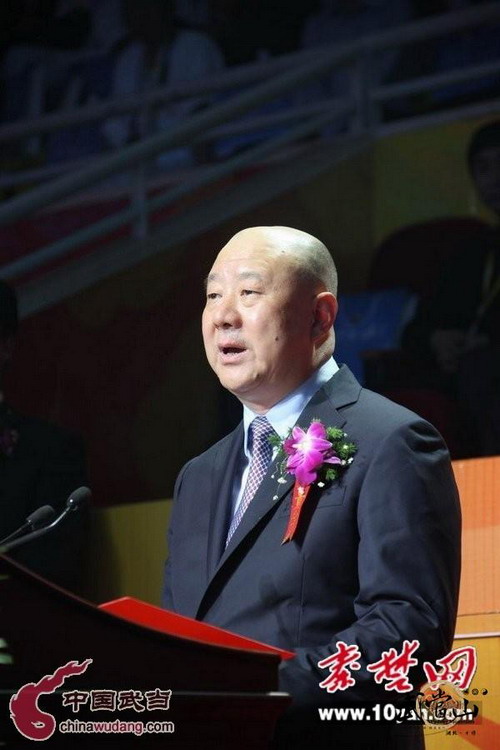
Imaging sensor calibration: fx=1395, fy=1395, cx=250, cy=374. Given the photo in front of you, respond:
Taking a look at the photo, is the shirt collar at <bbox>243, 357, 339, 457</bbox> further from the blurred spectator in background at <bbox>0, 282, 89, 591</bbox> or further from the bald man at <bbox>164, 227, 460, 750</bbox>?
the blurred spectator in background at <bbox>0, 282, 89, 591</bbox>

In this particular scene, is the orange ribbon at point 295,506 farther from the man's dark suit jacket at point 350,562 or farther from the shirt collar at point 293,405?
the shirt collar at point 293,405

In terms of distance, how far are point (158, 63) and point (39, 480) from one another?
2.98 meters

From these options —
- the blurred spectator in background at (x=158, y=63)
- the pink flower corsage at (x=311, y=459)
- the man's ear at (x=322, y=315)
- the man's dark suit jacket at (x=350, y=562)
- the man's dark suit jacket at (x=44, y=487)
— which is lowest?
the man's dark suit jacket at (x=44, y=487)

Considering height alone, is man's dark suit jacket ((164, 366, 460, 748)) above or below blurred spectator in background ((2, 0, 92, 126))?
below

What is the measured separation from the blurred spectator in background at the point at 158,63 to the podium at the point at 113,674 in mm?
4139

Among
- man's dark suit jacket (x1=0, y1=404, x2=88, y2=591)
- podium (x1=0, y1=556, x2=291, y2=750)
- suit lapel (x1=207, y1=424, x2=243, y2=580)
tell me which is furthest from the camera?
man's dark suit jacket (x1=0, y1=404, x2=88, y2=591)

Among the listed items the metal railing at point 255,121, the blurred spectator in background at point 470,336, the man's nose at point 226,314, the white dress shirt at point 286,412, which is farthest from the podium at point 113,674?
the metal railing at point 255,121

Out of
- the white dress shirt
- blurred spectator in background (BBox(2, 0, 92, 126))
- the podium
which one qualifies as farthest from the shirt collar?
blurred spectator in background (BBox(2, 0, 92, 126))

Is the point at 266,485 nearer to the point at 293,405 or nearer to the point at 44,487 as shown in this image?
the point at 293,405

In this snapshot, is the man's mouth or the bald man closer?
the bald man

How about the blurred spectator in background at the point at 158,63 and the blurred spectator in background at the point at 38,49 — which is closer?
the blurred spectator in background at the point at 158,63

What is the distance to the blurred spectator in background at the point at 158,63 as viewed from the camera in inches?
219

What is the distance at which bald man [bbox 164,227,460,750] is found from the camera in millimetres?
1721

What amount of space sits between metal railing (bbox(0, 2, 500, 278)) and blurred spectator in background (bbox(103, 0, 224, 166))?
1.05ft
